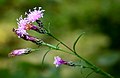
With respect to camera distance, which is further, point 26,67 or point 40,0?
point 40,0

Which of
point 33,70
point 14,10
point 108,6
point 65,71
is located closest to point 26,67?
point 33,70

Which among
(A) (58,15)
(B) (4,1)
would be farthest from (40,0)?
(A) (58,15)

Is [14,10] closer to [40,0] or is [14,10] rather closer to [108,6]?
[40,0]

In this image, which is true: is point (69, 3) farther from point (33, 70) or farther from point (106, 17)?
point (33, 70)

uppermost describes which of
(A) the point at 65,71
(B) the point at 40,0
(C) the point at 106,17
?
(B) the point at 40,0

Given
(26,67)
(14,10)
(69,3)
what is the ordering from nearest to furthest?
(26,67)
(14,10)
(69,3)

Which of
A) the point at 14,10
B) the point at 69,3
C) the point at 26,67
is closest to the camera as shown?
the point at 26,67

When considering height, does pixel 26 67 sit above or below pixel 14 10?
below
